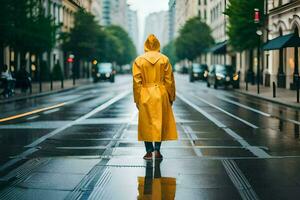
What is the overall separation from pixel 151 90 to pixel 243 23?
38.8 metres

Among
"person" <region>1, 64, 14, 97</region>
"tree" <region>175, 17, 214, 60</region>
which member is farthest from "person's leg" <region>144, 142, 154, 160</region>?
"tree" <region>175, 17, 214, 60</region>

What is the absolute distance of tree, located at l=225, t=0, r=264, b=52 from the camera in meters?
46.4

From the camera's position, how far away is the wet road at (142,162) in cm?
694

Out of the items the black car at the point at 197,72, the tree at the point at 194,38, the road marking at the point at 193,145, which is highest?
the tree at the point at 194,38

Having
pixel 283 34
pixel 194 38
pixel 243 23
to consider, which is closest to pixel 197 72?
pixel 243 23

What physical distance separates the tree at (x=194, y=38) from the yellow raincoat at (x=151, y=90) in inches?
3152

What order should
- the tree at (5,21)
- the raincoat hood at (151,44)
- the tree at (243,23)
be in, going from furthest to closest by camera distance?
the tree at (243,23) < the tree at (5,21) < the raincoat hood at (151,44)

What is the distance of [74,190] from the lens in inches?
273

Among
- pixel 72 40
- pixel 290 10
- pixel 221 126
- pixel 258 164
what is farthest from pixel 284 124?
pixel 72 40

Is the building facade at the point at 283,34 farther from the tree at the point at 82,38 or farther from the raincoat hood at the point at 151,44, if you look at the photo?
the raincoat hood at the point at 151,44

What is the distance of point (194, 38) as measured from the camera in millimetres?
92062

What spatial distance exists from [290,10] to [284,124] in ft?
82.3

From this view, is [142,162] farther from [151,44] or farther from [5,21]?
[5,21]

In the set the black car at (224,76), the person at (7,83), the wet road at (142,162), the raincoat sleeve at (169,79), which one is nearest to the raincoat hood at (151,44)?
the raincoat sleeve at (169,79)
